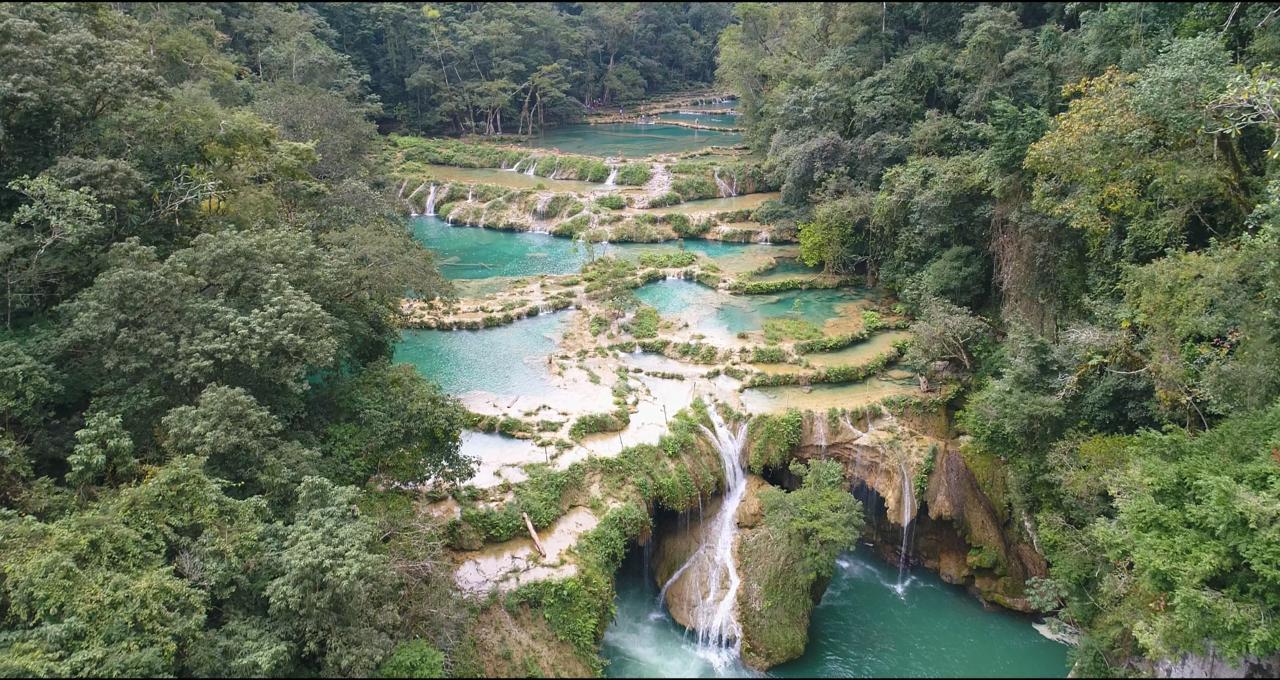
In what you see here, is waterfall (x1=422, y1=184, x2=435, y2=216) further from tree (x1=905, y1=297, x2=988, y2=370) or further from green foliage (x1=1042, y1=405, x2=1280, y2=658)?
green foliage (x1=1042, y1=405, x2=1280, y2=658)

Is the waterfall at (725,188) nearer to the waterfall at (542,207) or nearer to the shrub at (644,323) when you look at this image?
the waterfall at (542,207)

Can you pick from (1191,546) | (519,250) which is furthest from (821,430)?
(519,250)

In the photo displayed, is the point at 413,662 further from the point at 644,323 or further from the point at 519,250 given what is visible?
the point at 519,250

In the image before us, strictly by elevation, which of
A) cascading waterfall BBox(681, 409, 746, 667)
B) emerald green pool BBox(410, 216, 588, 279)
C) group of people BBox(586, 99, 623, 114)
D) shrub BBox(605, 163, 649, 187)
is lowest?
cascading waterfall BBox(681, 409, 746, 667)

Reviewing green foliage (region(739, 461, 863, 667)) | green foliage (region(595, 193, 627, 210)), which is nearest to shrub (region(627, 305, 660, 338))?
green foliage (region(739, 461, 863, 667))

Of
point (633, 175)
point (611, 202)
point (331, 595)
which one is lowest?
point (331, 595)

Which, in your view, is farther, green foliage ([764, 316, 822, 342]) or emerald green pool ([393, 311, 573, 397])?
green foliage ([764, 316, 822, 342])

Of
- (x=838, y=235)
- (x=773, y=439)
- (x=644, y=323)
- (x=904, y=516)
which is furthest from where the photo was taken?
(x=838, y=235)

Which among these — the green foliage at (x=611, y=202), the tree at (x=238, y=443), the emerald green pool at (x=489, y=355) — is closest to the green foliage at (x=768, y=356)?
the emerald green pool at (x=489, y=355)
